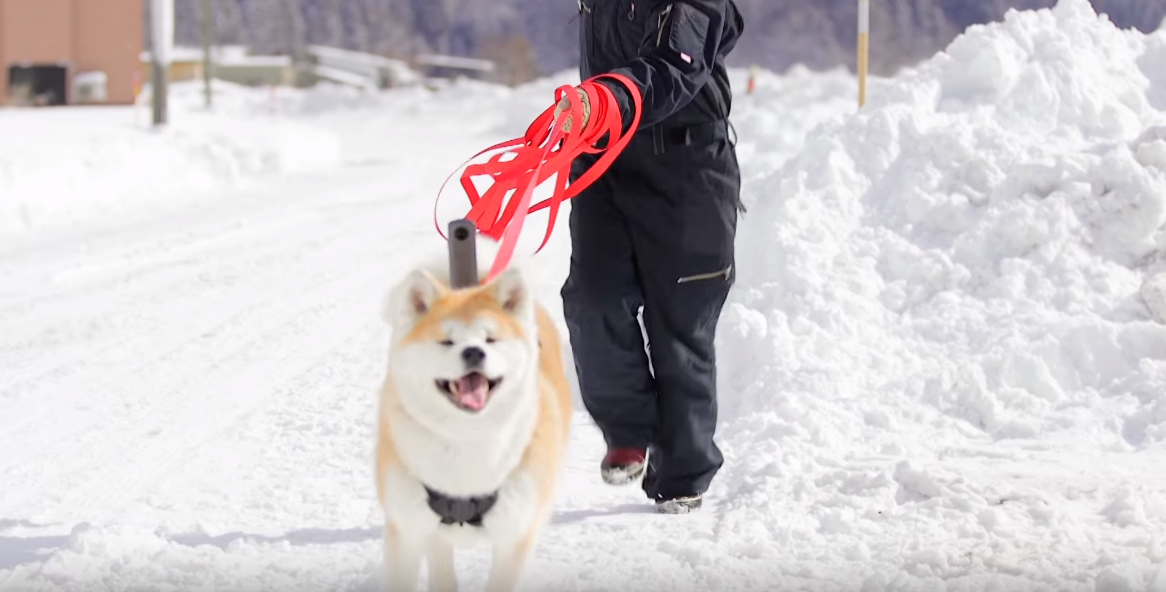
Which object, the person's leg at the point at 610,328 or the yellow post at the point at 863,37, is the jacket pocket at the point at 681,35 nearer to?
the person's leg at the point at 610,328

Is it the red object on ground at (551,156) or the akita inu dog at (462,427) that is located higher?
the red object on ground at (551,156)

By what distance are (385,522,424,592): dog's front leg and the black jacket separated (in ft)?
4.08

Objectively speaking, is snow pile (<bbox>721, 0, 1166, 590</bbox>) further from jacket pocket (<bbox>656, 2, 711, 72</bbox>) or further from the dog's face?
jacket pocket (<bbox>656, 2, 711, 72</bbox>)

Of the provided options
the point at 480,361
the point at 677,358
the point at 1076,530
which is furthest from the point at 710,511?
the point at 480,361

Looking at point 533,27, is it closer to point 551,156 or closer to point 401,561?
point 551,156

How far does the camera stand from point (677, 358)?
374 cm

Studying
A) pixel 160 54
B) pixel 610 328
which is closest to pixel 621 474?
pixel 610 328

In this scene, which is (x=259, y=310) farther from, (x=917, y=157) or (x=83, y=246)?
(x=917, y=157)

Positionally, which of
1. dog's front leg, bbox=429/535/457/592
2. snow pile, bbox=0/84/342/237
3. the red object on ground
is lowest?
snow pile, bbox=0/84/342/237

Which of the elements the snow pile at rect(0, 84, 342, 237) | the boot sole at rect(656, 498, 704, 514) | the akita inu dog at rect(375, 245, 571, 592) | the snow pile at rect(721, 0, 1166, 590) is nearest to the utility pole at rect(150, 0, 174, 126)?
the snow pile at rect(0, 84, 342, 237)

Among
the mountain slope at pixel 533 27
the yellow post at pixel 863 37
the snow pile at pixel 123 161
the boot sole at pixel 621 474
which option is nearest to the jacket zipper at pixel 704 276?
the boot sole at pixel 621 474

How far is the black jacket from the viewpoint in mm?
3289

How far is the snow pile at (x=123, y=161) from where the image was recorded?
37.3ft

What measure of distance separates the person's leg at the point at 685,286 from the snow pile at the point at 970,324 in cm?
27
